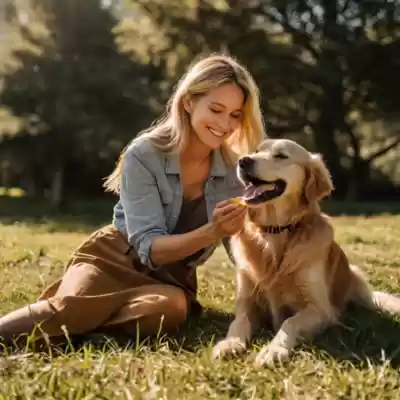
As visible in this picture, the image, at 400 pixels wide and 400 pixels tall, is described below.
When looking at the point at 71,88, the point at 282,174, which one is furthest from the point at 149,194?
the point at 71,88

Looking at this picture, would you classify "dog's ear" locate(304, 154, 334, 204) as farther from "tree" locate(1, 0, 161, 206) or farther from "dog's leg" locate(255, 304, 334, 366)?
"tree" locate(1, 0, 161, 206)

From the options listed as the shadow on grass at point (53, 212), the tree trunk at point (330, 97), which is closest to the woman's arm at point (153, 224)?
the shadow on grass at point (53, 212)

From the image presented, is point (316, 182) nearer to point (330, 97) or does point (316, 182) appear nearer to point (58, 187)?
point (330, 97)

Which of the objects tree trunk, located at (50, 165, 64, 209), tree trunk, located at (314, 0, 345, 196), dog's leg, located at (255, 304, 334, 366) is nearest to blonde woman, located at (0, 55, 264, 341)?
dog's leg, located at (255, 304, 334, 366)

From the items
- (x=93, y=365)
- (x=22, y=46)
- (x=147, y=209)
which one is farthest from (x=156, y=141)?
(x=22, y=46)

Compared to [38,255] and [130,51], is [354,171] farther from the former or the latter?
[38,255]

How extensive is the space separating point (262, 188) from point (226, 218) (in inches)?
16.5

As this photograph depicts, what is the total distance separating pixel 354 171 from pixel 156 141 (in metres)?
15.1

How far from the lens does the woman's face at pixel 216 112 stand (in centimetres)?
310

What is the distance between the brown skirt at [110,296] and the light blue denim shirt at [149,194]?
113mm

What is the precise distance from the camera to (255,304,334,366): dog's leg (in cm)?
251

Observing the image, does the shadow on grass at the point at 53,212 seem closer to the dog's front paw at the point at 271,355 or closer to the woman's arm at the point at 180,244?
the woman's arm at the point at 180,244

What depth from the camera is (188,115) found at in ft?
10.6

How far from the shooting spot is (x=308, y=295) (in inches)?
120
